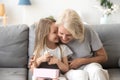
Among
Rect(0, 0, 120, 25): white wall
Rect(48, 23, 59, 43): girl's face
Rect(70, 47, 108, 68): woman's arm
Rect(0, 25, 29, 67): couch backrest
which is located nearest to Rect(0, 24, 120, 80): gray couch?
Rect(0, 25, 29, 67): couch backrest

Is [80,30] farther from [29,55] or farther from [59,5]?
[59,5]

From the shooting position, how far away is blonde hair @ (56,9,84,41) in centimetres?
178

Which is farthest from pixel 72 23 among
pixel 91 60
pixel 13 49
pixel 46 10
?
pixel 46 10

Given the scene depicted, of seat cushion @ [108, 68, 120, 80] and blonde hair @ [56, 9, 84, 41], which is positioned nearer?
blonde hair @ [56, 9, 84, 41]

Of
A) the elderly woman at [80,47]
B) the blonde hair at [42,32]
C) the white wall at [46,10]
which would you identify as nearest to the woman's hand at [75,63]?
the elderly woman at [80,47]

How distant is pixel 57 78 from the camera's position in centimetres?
170

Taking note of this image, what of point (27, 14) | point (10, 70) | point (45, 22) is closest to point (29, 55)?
point (10, 70)

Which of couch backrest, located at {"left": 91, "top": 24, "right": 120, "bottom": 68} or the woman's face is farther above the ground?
the woman's face

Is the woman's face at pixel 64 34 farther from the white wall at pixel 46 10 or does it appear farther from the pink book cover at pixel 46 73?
the white wall at pixel 46 10

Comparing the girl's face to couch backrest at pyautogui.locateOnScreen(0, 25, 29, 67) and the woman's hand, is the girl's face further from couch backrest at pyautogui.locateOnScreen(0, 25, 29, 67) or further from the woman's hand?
couch backrest at pyautogui.locateOnScreen(0, 25, 29, 67)

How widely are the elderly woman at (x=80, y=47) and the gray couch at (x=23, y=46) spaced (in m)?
0.23

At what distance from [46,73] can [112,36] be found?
2.60 feet

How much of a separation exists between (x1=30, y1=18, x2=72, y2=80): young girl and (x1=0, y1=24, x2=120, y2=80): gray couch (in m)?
0.27

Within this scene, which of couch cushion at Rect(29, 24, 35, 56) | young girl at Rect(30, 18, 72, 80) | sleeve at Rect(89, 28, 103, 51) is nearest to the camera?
young girl at Rect(30, 18, 72, 80)
